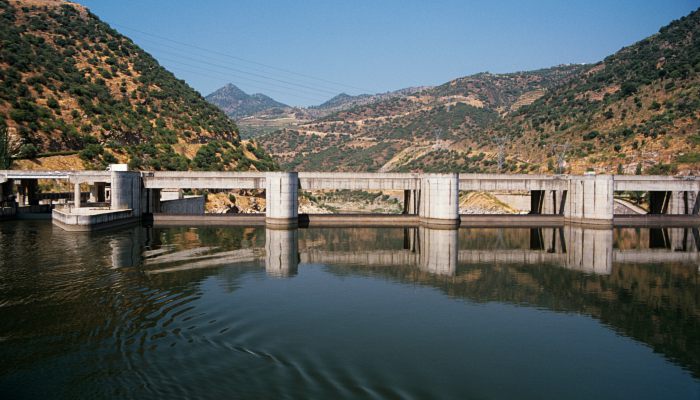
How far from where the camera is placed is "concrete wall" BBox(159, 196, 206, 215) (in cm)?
4897

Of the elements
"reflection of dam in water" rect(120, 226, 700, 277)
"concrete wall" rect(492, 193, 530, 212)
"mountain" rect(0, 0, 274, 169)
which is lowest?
"reflection of dam in water" rect(120, 226, 700, 277)

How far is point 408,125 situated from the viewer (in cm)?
14262

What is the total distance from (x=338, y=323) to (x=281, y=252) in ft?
49.0

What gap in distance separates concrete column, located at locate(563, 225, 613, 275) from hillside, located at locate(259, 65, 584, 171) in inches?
2440

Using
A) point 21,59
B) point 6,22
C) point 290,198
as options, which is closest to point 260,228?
point 290,198

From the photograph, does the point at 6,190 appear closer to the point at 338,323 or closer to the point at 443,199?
the point at 443,199

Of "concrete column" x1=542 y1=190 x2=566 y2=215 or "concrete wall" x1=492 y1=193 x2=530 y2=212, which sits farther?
"concrete wall" x1=492 y1=193 x2=530 y2=212

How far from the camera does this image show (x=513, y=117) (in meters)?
103

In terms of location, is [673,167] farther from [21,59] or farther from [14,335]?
[21,59]

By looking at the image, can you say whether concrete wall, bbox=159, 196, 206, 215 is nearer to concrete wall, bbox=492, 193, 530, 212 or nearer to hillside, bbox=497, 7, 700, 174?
concrete wall, bbox=492, 193, 530, 212

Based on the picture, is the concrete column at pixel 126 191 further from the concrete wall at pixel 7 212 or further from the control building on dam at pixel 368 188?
the concrete wall at pixel 7 212

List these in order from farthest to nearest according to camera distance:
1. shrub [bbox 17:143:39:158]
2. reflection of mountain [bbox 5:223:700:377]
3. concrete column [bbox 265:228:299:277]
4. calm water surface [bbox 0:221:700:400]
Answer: shrub [bbox 17:143:39:158]
concrete column [bbox 265:228:299:277]
reflection of mountain [bbox 5:223:700:377]
calm water surface [bbox 0:221:700:400]

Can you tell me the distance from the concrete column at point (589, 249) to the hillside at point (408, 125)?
61986 millimetres

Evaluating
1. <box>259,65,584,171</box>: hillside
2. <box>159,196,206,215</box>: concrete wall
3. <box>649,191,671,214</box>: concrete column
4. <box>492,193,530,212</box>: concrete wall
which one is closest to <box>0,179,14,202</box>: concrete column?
<box>159,196,206,215</box>: concrete wall
